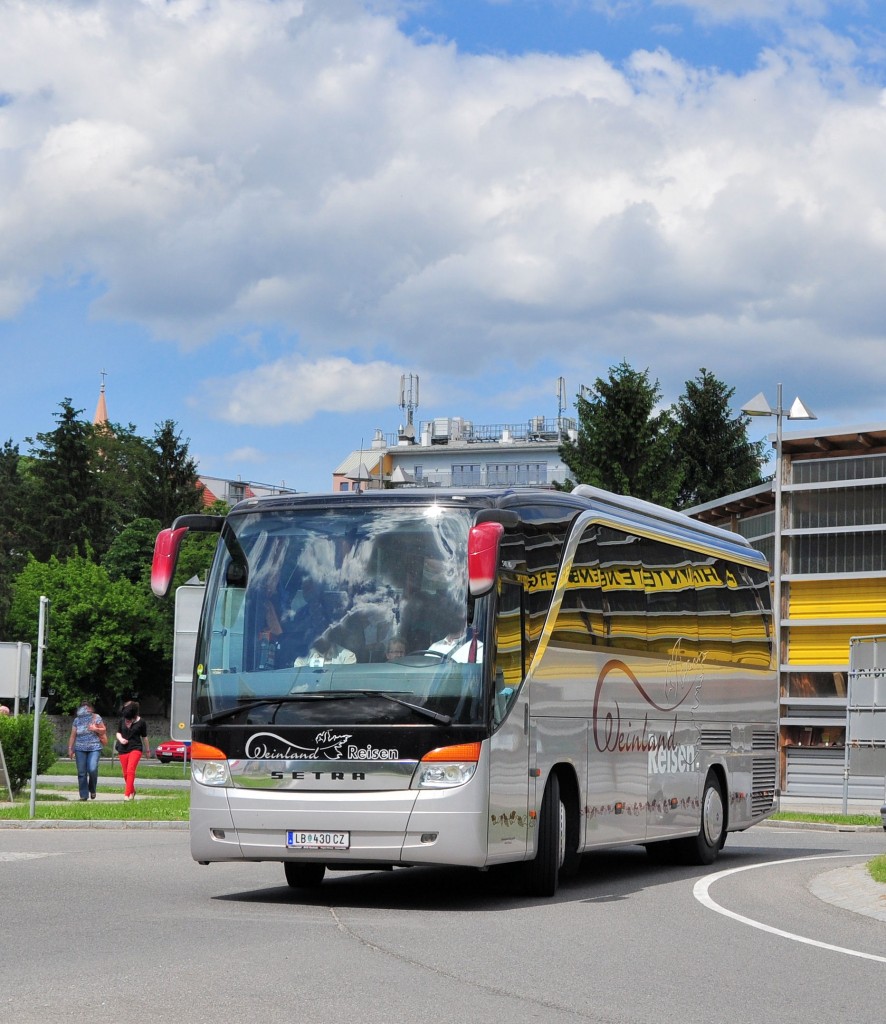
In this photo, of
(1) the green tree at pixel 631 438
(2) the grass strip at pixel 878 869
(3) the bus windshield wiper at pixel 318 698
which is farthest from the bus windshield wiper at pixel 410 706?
(1) the green tree at pixel 631 438

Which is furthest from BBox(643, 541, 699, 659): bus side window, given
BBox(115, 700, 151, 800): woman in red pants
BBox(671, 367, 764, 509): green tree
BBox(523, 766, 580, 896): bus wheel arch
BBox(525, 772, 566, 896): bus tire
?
BBox(671, 367, 764, 509): green tree

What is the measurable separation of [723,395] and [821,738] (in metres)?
36.9

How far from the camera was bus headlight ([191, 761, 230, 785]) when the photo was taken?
13125mm

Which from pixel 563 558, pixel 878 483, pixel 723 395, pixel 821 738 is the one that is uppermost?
pixel 723 395

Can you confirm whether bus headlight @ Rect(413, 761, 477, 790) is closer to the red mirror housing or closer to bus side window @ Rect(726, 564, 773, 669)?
the red mirror housing

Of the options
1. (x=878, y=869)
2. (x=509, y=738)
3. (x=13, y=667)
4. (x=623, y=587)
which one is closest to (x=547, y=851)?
(x=509, y=738)

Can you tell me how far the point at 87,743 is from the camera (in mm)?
28328

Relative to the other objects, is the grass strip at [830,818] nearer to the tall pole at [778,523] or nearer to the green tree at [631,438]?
the tall pole at [778,523]

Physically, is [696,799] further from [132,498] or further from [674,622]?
[132,498]

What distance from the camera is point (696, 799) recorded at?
1828 centimetres

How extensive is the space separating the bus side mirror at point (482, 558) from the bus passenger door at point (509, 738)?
1.10m

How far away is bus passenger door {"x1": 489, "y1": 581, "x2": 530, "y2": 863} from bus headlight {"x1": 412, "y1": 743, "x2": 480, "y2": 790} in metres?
0.21

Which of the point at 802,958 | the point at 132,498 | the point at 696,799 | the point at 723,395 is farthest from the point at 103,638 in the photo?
the point at 802,958

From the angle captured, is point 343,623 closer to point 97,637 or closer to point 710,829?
point 710,829
